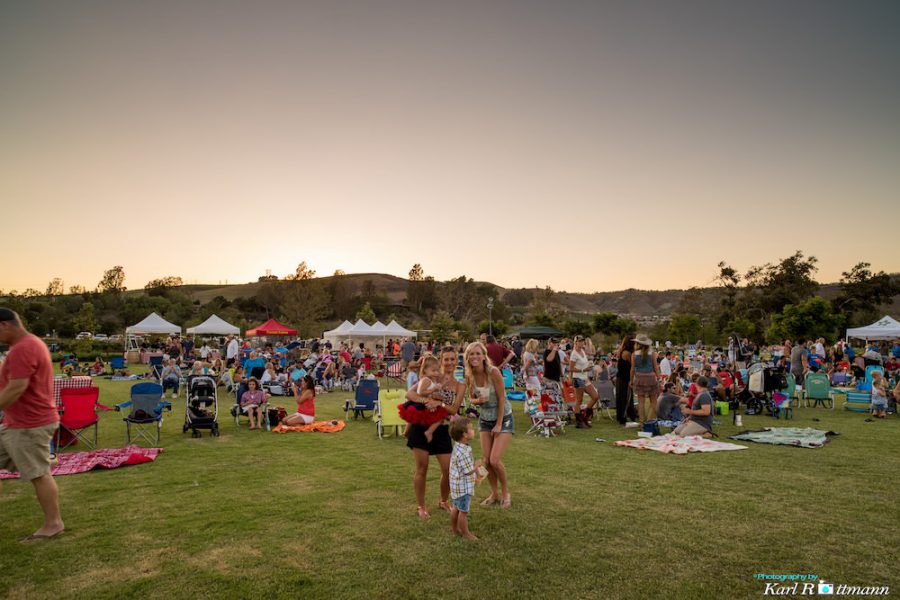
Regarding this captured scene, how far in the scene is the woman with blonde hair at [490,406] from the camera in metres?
5.15

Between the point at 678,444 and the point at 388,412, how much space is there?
4771 millimetres

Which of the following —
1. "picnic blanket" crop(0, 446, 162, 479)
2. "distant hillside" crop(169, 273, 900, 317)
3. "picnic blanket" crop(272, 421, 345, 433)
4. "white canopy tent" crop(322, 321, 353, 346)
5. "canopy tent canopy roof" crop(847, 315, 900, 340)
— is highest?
"distant hillside" crop(169, 273, 900, 317)

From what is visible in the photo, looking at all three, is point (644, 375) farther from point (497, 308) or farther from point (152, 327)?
point (497, 308)

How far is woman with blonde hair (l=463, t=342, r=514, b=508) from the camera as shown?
16.9 feet

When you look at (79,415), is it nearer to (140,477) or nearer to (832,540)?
(140,477)

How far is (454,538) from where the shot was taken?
14.9ft

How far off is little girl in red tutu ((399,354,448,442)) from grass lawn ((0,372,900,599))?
89 cm

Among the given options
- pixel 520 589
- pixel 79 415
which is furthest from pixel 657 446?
pixel 79 415

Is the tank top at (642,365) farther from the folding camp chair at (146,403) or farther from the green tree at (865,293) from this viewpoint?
the green tree at (865,293)

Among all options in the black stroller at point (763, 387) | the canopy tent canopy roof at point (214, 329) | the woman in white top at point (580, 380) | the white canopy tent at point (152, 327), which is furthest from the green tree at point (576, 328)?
the woman in white top at point (580, 380)

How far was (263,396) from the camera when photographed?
35.1ft

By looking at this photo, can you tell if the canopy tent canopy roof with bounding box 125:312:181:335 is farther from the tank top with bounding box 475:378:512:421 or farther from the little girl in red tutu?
the tank top with bounding box 475:378:512:421

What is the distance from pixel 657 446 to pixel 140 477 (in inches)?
280

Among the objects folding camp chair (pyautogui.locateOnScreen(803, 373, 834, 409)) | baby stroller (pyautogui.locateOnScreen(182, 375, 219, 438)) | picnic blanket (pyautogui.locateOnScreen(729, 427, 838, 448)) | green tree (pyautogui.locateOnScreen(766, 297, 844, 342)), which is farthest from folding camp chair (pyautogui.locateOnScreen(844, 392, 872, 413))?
green tree (pyautogui.locateOnScreen(766, 297, 844, 342))
